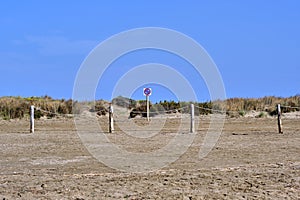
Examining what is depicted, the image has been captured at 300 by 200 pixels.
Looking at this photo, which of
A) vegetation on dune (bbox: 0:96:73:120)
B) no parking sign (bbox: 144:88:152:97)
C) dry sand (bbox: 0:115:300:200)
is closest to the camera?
dry sand (bbox: 0:115:300:200)

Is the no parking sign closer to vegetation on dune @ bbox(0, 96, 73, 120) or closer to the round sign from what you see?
the round sign

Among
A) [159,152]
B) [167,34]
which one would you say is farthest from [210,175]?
[167,34]

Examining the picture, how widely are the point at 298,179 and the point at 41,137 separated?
12375 millimetres

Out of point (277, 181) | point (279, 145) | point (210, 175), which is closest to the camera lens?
point (277, 181)

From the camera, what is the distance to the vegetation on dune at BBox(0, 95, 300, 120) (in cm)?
3459

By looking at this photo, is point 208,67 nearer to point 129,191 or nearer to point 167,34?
point 167,34

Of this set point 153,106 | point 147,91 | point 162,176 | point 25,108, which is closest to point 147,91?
point 147,91

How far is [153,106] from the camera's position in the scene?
37.8 m

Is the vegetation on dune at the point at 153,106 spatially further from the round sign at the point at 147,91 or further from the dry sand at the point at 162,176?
the dry sand at the point at 162,176

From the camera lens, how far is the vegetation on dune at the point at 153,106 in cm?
3459

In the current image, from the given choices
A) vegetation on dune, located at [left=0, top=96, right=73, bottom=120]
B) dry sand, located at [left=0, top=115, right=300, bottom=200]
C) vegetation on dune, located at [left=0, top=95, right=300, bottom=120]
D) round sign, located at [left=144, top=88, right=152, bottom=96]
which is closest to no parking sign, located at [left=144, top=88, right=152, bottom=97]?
round sign, located at [left=144, top=88, right=152, bottom=96]

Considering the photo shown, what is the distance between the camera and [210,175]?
30.1ft

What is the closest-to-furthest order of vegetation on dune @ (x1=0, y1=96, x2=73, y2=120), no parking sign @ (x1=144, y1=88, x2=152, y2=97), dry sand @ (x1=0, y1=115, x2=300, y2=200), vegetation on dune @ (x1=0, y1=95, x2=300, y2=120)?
dry sand @ (x1=0, y1=115, x2=300, y2=200) → no parking sign @ (x1=144, y1=88, x2=152, y2=97) → vegetation on dune @ (x1=0, y1=96, x2=73, y2=120) → vegetation on dune @ (x1=0, y1=95, x2=300, y2=120)

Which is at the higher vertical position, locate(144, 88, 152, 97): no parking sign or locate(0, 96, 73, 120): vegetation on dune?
locate(144, 88, 152, 97): no parking sign
